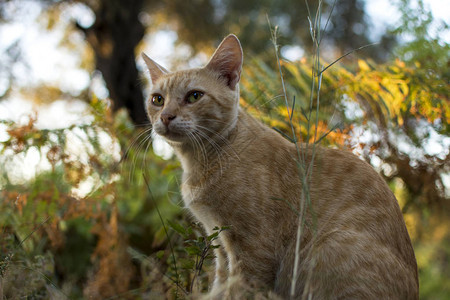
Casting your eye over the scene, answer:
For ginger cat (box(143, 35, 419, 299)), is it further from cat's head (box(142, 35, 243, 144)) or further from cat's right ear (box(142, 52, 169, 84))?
cat's right ear (box(142, 52, 169, 84))

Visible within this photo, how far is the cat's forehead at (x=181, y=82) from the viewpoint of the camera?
2250mm

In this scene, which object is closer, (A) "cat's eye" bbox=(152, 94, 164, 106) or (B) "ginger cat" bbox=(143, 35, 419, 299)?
(B) "ginger cat" bbox=(143, 35, 419, 299)

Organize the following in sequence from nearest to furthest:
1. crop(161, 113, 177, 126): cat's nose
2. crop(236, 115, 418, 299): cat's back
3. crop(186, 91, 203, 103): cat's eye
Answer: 1. crop(236, 115, 418, 299): cat's back
2. crop(161, 113, 177, 126): cat's nose
3. crop(186, 91, 203, 103): cat's eye

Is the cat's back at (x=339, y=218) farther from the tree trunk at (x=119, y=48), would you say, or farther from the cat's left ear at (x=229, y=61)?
the tree trunk at (x=119, y=48)

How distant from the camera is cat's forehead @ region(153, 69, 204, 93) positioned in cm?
225

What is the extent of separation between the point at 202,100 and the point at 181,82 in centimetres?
19

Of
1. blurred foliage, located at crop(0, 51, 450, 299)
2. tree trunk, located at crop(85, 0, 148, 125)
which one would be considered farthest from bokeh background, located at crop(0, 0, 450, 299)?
tree trunk, located at crop(85, 0, 148, 125)

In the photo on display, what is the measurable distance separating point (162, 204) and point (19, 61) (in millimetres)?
2849

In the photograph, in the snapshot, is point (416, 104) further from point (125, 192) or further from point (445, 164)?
point (125, 192)

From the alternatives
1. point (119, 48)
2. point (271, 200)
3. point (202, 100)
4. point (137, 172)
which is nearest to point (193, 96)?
point (202, 100)

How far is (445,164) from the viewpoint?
111 inches

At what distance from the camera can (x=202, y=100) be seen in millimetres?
2186

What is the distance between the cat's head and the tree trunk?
2902 mm

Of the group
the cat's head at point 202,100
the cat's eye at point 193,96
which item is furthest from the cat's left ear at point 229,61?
the cat's eye at point 193,96
